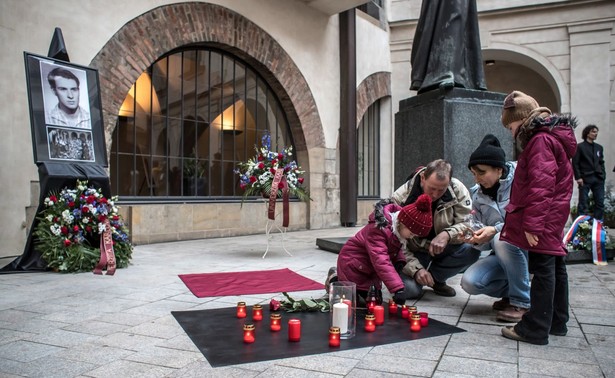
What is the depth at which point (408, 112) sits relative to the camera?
6680mm

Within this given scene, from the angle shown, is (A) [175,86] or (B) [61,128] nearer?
(B) [61,128]

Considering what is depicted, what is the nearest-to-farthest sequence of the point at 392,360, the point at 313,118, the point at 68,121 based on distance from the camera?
the point at 392,360 < the point at 68,121 < the point at 313,118

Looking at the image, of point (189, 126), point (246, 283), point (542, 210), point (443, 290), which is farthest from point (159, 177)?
point (542, 210)

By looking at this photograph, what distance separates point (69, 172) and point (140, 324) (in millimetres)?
3374

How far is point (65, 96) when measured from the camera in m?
6.46

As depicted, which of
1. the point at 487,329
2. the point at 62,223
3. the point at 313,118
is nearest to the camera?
the point at 487,329

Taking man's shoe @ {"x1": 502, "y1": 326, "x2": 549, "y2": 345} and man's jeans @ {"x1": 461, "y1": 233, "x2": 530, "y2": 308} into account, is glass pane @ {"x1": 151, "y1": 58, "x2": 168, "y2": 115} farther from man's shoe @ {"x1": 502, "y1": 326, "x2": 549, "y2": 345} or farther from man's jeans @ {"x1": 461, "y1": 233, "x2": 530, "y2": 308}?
man's shoe @ {"x1": 502, "y1": 326, "x2": 549, "y2": 345}

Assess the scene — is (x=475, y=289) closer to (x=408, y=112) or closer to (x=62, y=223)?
(x=408, y=112)

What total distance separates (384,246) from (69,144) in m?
4.51

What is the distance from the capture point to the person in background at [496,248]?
3670mm

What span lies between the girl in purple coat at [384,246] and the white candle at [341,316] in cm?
58

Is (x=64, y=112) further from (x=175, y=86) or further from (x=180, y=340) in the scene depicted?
(x=180, y=340)

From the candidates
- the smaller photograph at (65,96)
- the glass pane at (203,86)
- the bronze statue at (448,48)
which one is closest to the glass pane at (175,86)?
the glass pane at (203,86)

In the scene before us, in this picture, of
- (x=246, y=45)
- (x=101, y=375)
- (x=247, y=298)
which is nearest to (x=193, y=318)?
(x=247, y=298)
